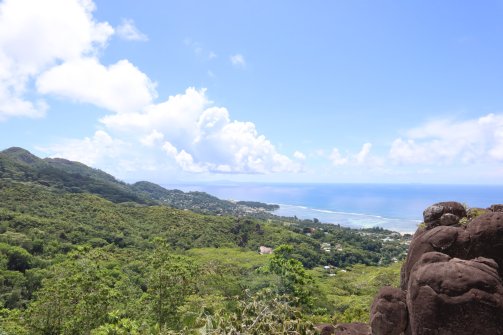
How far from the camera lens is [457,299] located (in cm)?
920

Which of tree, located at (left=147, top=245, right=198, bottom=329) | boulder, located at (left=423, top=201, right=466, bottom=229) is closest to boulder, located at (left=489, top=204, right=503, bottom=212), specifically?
boulder, located at (left=423, top=201, right=466, bottom=229)

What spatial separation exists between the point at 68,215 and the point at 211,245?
42.1m

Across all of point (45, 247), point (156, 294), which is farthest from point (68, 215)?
point (156, 294)

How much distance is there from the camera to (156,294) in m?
23.1

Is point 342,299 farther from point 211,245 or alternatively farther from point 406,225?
point 406,225

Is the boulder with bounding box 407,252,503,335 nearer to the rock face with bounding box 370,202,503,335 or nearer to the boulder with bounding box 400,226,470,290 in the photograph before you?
the rock face with bounding box 370,202,503,335

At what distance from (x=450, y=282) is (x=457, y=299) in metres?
0.43

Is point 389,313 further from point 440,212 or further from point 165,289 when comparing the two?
point 165,289

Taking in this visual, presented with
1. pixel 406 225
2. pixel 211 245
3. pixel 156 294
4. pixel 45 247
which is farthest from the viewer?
→ pixel 406 225

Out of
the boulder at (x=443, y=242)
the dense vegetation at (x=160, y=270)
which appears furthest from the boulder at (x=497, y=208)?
the dense vegetation at (x=160, y=270)

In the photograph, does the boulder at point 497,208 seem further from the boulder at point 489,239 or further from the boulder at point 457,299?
the boulder at point 457,299

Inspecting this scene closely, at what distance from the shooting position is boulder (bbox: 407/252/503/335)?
9.04 m

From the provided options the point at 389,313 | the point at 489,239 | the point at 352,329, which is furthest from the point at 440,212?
the point at 352,329

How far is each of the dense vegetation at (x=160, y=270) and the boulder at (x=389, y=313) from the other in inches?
109
